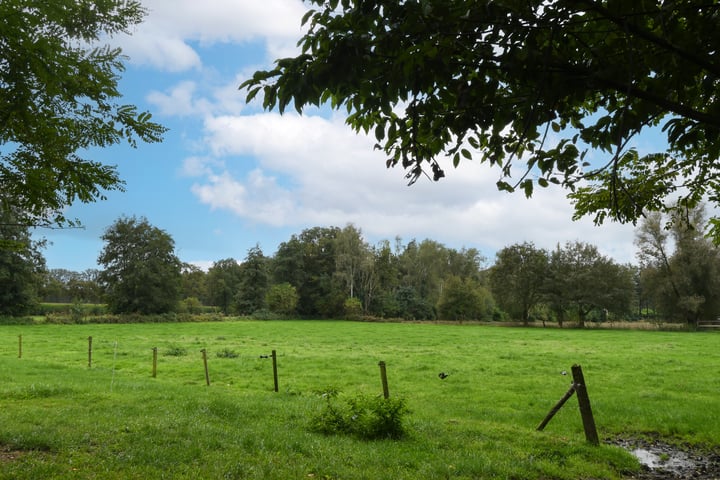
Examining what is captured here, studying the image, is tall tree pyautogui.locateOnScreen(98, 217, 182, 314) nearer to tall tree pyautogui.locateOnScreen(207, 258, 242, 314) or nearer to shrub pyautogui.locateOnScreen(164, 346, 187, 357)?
tall tree pyautogui.locateOnScreen(207, 258, 242, 314)

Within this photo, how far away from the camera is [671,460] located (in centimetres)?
752

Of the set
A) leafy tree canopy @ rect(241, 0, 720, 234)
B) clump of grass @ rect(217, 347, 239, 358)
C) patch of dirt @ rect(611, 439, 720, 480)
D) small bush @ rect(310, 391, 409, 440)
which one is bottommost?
clump of grass @ rect(217, 347, 239, 358)

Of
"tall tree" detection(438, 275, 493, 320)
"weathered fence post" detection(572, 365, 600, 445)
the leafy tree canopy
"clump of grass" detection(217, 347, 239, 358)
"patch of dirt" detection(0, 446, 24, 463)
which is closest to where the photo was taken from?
the leafy tree canopy

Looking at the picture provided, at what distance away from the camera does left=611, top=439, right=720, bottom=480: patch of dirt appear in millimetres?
6727

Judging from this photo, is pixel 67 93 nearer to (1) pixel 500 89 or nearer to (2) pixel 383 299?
(1) pixel 500 89

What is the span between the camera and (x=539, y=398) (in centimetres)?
1215

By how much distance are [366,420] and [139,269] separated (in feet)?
201

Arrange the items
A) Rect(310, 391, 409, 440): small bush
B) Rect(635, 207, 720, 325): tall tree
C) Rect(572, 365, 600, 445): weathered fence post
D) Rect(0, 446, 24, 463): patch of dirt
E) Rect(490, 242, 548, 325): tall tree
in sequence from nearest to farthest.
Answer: Rect(0, 446, 24, 463): patch of dirt < Rect(572, 365, 600, 445): weathered fence post < Rect(310, 391, 409, 440): small bush < Rect(635, 207, 720, 325): tall tree < Rect(490, 242, 548, 325): tall tree

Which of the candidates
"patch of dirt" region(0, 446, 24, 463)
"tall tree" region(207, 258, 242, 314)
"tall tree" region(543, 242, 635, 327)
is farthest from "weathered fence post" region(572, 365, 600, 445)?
"tall tree" region(207, 258, 242, 314)

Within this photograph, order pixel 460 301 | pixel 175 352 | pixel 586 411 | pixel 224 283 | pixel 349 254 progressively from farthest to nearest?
pixel 224 283
pixel 349 254
pixel 460 301
pixel 175 352
pixel 586 411

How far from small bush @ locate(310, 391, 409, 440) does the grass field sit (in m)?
0.27

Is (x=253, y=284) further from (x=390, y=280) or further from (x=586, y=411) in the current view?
(x=586, y=411)

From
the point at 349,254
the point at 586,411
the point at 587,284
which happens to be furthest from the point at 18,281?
the point at 587,284

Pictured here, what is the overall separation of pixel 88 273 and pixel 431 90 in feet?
314
